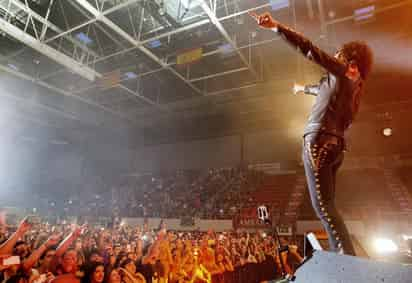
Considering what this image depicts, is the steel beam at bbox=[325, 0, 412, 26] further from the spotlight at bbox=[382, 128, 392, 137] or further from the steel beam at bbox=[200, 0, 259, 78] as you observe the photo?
the spotlight at bbox=[382, 128, 392, 137]

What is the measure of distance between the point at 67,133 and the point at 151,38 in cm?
1237

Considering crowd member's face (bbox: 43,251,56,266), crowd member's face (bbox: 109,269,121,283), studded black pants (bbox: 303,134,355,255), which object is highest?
studded black pants (bbox: 303,134,355,255)

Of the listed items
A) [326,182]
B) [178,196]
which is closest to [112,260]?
[326,182]

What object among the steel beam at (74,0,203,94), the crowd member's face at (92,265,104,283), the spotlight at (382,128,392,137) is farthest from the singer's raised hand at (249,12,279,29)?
the spotlight at (382,128,392,137)

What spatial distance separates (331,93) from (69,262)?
3.36 metres

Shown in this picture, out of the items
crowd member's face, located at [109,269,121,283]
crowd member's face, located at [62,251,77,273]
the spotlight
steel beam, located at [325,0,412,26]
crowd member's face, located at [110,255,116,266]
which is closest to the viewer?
crowd member's face, located at [62,251,77,273]

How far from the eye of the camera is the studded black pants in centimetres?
150

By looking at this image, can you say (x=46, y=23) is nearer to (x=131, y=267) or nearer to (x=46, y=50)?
(x=46, y=50)

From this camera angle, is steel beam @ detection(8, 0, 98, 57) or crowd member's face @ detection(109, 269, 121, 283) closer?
crowd member's face @ detection(109, 269, 121, 283)

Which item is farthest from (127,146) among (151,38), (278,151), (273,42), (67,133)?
(273,42)

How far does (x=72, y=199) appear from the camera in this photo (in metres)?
18.2

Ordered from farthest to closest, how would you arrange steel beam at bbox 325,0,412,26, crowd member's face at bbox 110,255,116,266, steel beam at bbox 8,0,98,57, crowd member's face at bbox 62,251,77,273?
steel beam at bbox 8,0,98,57
steel beam at bbox 325,0,412,26
crowd member's face at bbox 110,255,116,266
crowd member's face at bbox 62,251,77,273

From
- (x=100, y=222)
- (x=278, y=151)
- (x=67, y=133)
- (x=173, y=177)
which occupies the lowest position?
(x=100, y=222)

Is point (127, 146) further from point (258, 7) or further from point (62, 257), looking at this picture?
point (62, 257)
